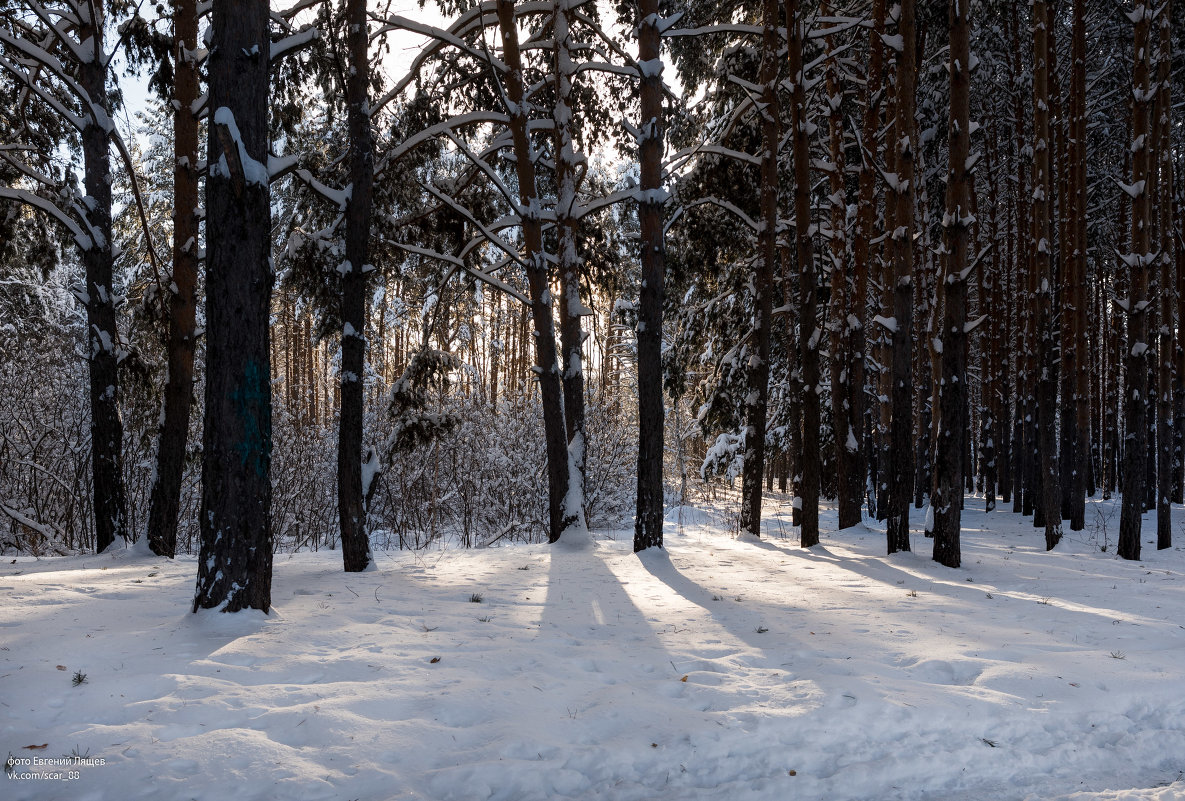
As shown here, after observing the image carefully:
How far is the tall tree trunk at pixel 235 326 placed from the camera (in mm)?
5117

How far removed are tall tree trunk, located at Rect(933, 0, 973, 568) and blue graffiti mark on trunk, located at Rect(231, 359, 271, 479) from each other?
7.24 metres

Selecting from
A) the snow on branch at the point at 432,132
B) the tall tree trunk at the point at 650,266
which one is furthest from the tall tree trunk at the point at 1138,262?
the snow on branch at the point at 432,132

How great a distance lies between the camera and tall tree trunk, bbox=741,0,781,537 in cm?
1069

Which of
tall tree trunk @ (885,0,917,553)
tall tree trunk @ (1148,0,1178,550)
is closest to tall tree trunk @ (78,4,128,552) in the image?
tall tree trunk @ (885,0,917,553)

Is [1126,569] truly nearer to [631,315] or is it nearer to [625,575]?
[625,575]

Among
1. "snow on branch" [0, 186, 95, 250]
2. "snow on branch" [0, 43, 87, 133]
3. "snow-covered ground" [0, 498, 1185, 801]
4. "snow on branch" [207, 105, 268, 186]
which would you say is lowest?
"snow-covered ground" [0, 498, 1185, 801]

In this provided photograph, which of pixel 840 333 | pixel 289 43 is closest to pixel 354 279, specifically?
pixel 289 43

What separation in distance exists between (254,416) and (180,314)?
188 inches

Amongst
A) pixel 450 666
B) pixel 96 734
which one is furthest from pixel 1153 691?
pixel 96 734

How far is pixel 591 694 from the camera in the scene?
4098 millimetres

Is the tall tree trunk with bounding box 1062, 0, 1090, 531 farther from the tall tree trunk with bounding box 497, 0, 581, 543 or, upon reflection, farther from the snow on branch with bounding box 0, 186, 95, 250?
the snow on branch with bounding box 0, 186, 95, 250

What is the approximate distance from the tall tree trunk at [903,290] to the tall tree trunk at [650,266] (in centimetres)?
305

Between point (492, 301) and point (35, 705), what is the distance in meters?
29.1

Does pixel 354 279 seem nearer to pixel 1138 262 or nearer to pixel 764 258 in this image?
pixel 764 258
